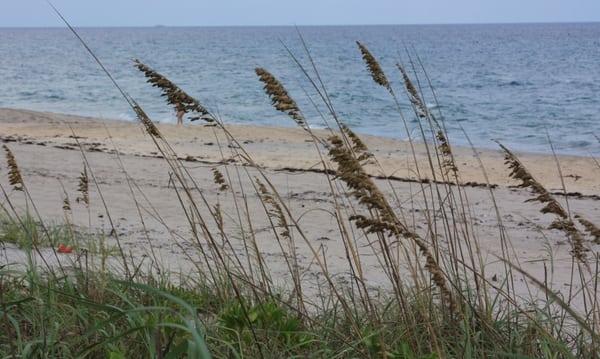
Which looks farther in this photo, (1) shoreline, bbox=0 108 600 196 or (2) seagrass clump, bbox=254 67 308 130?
(1) shoreline, bbox=0 108 600 196

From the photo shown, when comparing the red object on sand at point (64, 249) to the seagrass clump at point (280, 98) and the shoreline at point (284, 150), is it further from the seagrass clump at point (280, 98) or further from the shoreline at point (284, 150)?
the shoreline at point (284, 150)

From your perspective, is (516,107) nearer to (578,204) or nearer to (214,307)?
(578,204)

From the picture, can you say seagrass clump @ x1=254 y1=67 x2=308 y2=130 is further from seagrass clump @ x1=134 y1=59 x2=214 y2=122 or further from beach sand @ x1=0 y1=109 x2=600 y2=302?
beach sand @ x1=0 y1=109 x2=600 y2=302

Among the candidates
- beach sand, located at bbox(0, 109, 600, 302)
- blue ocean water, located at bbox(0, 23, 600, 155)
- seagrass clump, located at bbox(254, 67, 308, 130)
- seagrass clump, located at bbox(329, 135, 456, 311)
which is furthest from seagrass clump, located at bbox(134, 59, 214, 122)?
blue ocean water, located at bbox(0, 23, 600, 155)

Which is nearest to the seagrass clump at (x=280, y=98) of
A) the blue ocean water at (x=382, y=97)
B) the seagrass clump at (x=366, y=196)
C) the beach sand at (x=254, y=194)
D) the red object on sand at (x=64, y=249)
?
the seagrass clump at (x=366, y=196)

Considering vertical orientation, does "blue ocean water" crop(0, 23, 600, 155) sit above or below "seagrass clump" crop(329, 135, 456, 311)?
below

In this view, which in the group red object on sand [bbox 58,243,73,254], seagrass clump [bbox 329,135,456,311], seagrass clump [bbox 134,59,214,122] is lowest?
red object on sand [bbox 58,243,73,254]

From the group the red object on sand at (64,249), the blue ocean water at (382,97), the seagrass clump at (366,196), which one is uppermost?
the seagrass clump at (366,196)

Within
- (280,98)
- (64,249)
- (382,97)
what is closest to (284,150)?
(64,249)

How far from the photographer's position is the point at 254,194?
943 centimetres

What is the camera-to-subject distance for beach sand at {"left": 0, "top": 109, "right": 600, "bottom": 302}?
588cm

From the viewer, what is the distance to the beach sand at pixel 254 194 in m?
5.88

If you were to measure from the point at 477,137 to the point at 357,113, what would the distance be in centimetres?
606

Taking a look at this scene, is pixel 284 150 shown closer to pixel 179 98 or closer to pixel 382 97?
pixel 179 98
